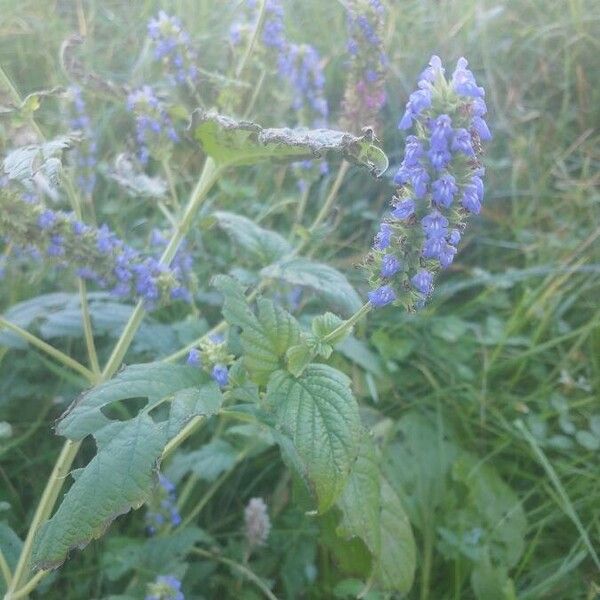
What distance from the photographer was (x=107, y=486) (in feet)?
3.90

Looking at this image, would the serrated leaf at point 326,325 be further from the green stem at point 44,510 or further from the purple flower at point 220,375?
the green stem at point 44,510

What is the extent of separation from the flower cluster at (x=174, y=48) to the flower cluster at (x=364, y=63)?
15.6 inches

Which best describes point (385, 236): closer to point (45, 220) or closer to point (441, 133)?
point (441, 133)

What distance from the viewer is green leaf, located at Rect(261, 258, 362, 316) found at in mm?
1719

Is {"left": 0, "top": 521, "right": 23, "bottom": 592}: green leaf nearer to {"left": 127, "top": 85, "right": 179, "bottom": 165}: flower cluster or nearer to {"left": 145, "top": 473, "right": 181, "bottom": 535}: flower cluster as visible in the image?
{"left": 145, "top": 473, "right": 181, "bottom": 535}: flower cluster

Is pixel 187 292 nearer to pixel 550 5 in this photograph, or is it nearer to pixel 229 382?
pixel 229 382

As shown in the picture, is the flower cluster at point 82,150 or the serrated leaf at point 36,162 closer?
the serrated leaf at point 36,162

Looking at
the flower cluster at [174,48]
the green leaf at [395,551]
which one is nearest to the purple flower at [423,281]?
the green leaf at [395,551]

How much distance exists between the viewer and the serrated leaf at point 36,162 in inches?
54.6

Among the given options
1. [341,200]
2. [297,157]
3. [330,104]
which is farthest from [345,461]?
[330,104]

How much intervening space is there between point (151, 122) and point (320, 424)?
3.27 feet

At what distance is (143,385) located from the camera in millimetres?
1313

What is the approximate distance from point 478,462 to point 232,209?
1.13 metres

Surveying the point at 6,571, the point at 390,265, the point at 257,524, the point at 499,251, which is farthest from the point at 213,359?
the point at 499,251
